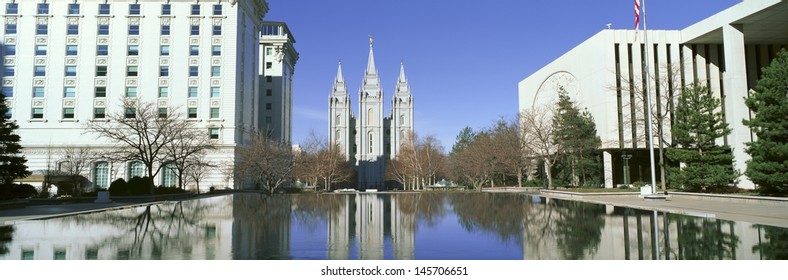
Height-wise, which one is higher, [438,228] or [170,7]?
[170,7]

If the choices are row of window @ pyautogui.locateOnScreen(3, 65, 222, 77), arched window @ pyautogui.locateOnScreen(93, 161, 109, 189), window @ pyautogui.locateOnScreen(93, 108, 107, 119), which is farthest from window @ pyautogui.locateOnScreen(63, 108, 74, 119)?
arched window @ pyautogui.locateOnScreen(93, 161, 109, 189)

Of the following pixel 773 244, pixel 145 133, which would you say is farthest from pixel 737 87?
pixel 145 133

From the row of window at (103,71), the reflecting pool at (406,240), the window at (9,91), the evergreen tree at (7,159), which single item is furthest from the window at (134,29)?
the reflecting pool at (406,240)

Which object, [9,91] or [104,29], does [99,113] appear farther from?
[104,29]

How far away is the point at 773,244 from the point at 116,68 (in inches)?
2549

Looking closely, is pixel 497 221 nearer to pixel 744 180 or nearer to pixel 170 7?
pixel 744 180

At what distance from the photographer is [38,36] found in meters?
59.5

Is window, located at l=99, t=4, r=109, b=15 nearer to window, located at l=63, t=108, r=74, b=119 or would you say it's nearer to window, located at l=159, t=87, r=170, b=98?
window, located at l=159, t=87, r=170, b=98

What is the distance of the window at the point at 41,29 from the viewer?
195 ft

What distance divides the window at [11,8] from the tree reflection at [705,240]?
66.6 m

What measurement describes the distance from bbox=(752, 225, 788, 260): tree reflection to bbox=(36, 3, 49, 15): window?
68038 millimetres

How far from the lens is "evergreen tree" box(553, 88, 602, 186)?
55406 mm
